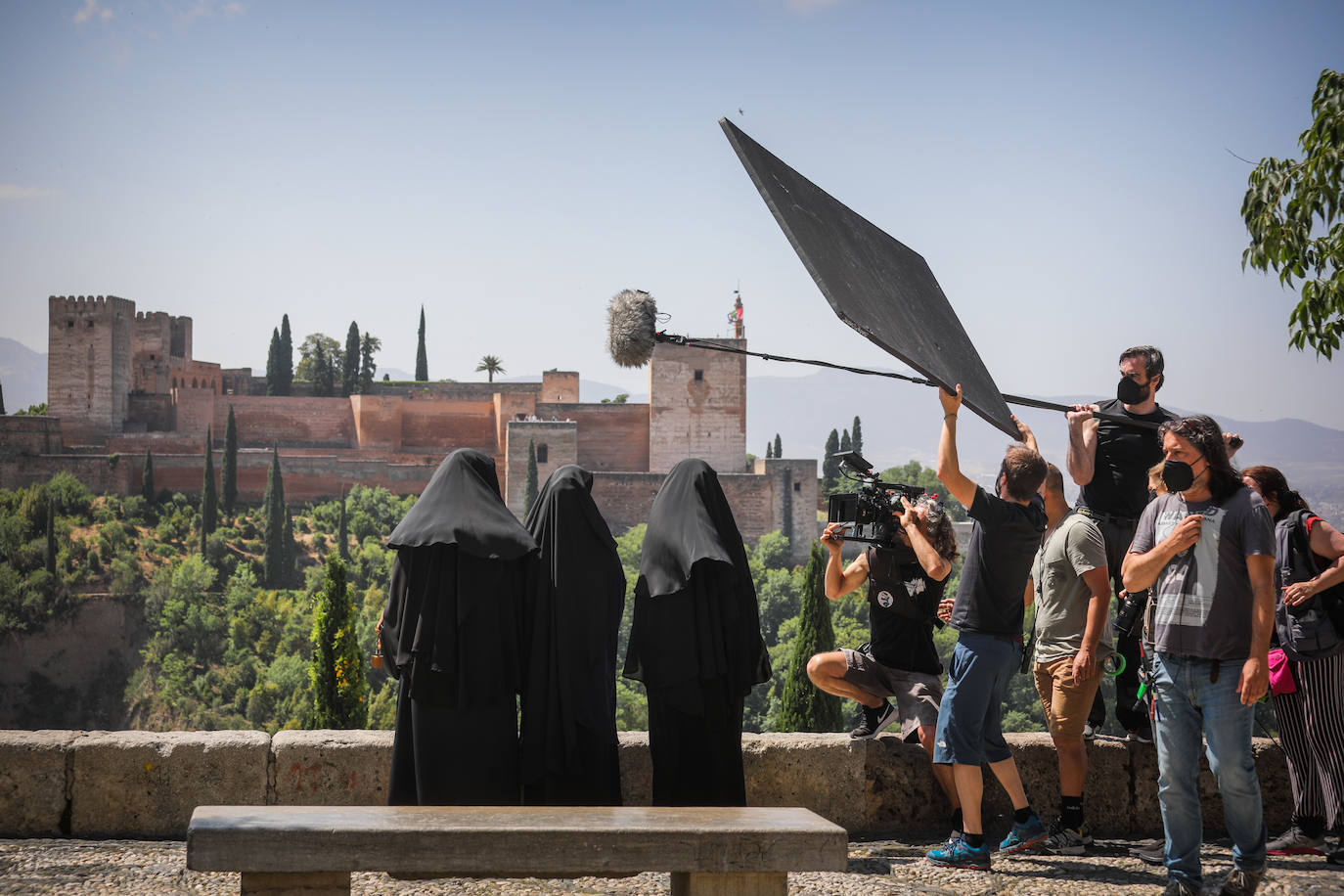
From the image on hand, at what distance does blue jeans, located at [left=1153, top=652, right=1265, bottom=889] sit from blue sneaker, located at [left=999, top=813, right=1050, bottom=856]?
1.51 feet

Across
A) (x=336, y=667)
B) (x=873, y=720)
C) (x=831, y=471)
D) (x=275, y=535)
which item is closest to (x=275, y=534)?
(x=275, y=535)

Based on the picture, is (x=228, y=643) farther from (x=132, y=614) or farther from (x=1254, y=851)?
(x=1254, y=851)

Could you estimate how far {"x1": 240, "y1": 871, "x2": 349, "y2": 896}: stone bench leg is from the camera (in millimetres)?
2396

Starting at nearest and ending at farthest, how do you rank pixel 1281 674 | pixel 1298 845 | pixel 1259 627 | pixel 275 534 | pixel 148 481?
pixel 1259 627 < pixel 1298 845 < pixel 1281 674 < pixel 275 534 < pixel 148 481

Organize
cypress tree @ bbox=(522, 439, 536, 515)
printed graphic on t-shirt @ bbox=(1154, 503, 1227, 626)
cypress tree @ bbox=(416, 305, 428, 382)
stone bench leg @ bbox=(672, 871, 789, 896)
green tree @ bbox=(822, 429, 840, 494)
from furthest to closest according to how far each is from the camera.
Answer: cypress tree @ bbox=(416, 305, 428, 382)
green tree @ bbox=(822, 429, 840, 494)
cypress tree @ bbox=(522, 439, 536, 515)
printed graphic on t-shirt @ bbox=(1154, 503, 1227, 626)
stone bench leg @ bbox=(672, 871, 789, 896)

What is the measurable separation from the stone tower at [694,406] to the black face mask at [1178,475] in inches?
1595

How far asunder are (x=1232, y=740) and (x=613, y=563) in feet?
5.41

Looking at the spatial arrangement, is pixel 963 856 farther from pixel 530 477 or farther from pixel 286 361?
pixel 286 361

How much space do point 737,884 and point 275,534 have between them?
129 feet

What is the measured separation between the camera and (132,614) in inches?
1427

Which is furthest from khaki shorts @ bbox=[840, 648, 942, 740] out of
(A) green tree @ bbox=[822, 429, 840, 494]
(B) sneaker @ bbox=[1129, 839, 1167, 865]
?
(A) green tree @ bbox=[822, 429, 840, 494]

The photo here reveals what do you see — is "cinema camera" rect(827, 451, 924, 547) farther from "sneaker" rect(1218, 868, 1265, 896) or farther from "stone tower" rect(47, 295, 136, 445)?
"stone tower" rect(47, 295, 136, 445)

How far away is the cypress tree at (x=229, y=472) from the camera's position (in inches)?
1645

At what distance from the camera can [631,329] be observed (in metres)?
3.07
